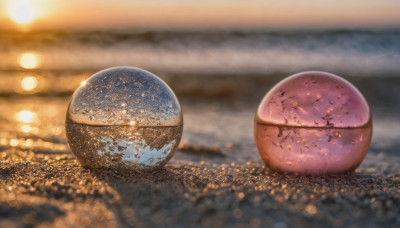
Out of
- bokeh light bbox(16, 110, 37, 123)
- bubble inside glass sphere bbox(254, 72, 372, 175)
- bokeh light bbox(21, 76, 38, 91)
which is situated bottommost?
bokeh light bbox(16, 110, 37, 123)

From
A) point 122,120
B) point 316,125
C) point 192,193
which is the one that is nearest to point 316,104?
point 316,125

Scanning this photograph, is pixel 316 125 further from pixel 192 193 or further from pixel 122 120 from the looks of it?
pixel 122 120

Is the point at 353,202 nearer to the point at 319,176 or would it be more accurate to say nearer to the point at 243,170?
the point at 319,176

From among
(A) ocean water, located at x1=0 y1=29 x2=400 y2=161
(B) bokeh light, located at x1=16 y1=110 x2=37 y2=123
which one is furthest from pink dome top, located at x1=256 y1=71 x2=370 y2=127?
(B) bokeh light, located at x1=16 y1=110 x2=37 y2=123

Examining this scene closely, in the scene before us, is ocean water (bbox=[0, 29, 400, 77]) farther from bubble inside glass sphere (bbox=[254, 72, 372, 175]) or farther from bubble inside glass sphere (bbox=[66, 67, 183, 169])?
bubble inside glass sphere (bbox=[66, 67, 183, 169])

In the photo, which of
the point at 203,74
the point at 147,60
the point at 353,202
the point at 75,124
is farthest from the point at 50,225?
the point at 147,60

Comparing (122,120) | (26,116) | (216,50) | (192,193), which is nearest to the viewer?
(192,193)
